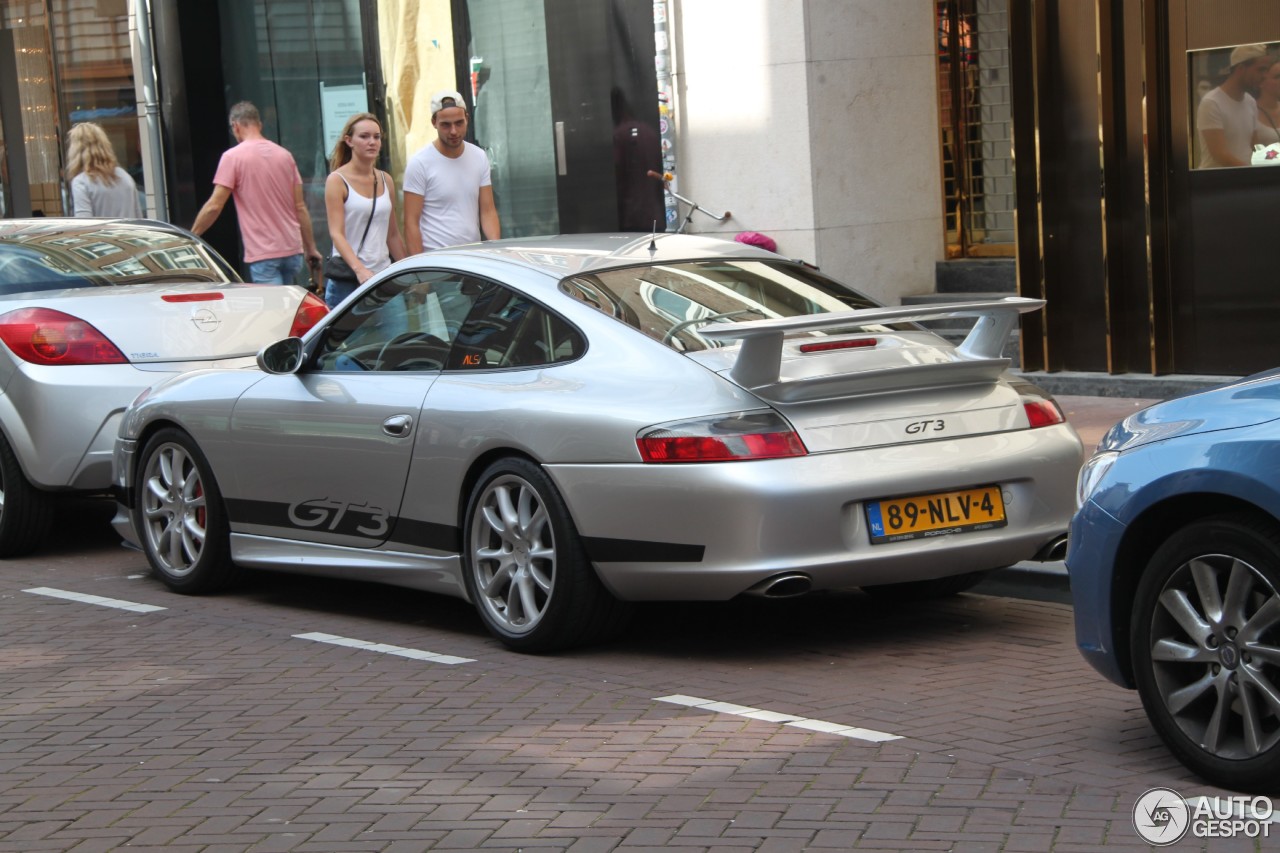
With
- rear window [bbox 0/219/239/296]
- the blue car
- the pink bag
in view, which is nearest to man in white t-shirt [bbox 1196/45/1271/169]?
the pink bag

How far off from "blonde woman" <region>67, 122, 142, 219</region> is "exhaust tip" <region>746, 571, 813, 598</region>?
29.9 ft

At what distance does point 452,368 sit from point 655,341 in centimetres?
93

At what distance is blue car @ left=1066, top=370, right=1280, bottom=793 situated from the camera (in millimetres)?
4422

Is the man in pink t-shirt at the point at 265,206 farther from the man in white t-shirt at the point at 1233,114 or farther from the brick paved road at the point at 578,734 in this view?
the man in white t-shirt at the point at 1233,114

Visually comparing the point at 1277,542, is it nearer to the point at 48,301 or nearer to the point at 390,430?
the point at 390,430

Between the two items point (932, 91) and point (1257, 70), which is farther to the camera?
point (932, 91)

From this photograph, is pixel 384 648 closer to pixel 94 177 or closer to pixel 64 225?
pixel 64 225

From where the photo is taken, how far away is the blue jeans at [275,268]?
12789 mm

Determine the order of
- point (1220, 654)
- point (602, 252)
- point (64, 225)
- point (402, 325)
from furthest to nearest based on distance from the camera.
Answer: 1. point (64, 225)
2. point (402, 325)
3. point (602, 252)
4. point (1220, 654)

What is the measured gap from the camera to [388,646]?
687 centimetres

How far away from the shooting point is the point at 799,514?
5891 mm

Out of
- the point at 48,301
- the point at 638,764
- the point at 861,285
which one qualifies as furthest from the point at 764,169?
the point at 638,764

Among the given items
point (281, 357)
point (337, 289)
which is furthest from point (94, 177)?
point (281, 357)

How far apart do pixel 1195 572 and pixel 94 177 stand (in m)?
11.1
